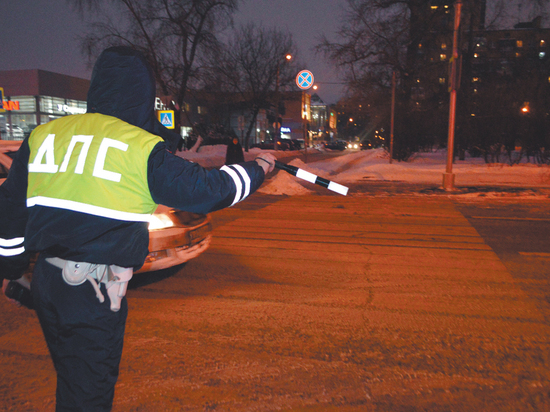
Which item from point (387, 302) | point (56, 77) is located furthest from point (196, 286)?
point (56, 77)

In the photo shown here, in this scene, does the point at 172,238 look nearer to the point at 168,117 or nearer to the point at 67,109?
the point at 168,117

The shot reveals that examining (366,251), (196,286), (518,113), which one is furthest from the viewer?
(518,113)

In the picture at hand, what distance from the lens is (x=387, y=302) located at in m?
4.48

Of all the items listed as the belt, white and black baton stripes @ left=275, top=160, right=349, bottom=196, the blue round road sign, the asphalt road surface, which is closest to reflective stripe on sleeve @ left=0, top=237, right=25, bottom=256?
the belt

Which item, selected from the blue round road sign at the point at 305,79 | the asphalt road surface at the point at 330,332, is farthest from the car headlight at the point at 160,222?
the blue round road sign at the point at 305,79

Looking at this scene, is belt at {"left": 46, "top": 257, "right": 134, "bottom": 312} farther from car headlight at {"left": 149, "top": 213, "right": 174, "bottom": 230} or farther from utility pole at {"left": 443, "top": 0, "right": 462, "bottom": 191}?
utility pole at {"left": 443, "top": 0, "right": 462, "bottom": 191}

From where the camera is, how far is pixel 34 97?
4169 centimetres

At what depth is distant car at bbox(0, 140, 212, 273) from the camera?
4.52m

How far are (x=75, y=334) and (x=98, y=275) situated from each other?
10.0 inches

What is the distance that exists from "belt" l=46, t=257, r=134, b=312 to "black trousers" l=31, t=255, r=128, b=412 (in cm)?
A: 3

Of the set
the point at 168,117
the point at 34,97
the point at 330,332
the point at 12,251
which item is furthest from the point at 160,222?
the point at 34,97

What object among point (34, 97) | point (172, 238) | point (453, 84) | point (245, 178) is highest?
point (34, 97)

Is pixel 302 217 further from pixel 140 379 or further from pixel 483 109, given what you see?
pixel 483 109

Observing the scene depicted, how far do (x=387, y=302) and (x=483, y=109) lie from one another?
22.1m
